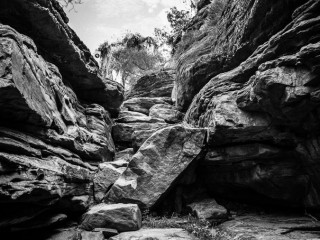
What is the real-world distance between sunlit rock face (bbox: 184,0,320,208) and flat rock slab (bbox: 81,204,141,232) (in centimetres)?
493

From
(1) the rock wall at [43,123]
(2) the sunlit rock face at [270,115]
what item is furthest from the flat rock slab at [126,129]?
(2) the sunlit rock face at [270,115]

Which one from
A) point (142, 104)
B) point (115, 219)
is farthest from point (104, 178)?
point (142, 104)

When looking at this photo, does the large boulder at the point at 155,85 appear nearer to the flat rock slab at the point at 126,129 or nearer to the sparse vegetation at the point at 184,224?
the flat rock slab at the point at 126,129

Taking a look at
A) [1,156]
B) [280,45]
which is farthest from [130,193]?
[280,45]

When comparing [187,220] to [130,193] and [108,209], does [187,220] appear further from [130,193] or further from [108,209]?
[108,209]

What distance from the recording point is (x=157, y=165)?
1205 cm

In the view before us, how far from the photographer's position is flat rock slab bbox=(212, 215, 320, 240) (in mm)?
8598

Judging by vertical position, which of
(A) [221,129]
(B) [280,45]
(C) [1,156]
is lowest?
(C) [1,156]

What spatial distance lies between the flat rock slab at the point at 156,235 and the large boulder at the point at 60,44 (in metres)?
11.1

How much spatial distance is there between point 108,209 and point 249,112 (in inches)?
296

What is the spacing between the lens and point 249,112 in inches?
420

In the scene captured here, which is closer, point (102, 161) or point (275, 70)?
point (275, 70)

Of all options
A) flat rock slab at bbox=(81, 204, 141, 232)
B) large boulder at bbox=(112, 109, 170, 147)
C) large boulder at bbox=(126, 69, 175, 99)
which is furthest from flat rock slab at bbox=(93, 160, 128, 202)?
large boulder at bbox=(126, 69, 175, 99)

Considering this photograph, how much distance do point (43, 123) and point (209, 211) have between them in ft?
27.0
